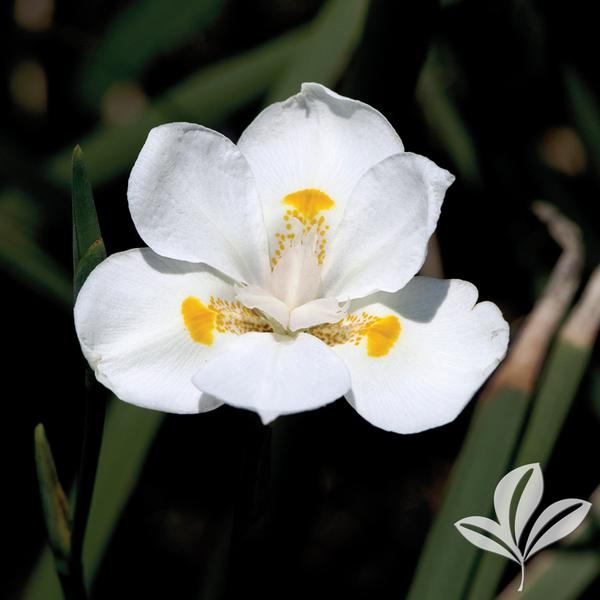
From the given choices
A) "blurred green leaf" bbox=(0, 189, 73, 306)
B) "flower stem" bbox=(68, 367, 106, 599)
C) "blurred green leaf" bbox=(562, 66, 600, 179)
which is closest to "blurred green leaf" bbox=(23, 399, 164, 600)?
"flower stem" bbox=(68, 367, 106, 599)

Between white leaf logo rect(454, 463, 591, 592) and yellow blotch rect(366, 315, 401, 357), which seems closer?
yellow blotch rect(366, 315, 401, 357)

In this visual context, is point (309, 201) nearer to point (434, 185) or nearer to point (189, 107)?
point (434, 185)

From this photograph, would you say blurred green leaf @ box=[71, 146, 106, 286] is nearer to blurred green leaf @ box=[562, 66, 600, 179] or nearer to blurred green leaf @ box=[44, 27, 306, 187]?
blurred green leaf @ box=[44, 27, 306, 187]

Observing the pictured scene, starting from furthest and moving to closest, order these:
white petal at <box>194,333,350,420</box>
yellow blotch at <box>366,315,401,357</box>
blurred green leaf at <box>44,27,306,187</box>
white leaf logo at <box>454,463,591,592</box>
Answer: blurred green leaf at <box>44,27,306,187</box>
white leaf logo at <box>454,463,591,592</box>
yellow blotch at <box>366,315,401,357</box>
white petal at <box>194,333,350,420</box>

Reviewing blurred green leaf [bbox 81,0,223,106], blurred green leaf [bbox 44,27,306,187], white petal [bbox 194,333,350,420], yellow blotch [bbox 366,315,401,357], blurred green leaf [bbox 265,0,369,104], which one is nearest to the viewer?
white petal [bbox 194,333,350,420]

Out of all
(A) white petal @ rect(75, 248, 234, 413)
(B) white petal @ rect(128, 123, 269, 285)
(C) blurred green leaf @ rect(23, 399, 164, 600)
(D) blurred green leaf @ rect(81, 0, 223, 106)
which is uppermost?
(D) blurred green leaf @ rect(81, 0, 223, 106)

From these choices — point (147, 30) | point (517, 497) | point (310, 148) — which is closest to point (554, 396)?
point (517, 497)

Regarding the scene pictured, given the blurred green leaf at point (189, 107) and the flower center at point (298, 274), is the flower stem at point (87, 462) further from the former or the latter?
the blurred green leaf at point (189, 107)
